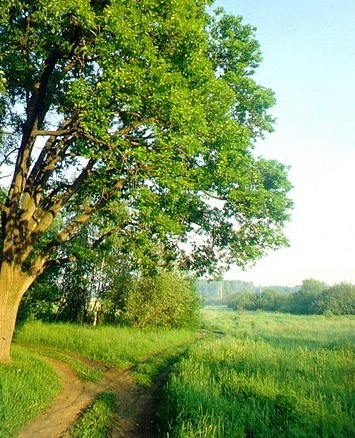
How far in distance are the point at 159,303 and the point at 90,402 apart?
20.1 metres

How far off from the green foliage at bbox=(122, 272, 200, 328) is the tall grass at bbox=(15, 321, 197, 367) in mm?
5316

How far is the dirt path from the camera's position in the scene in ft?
23.7

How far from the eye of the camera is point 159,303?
2892cm

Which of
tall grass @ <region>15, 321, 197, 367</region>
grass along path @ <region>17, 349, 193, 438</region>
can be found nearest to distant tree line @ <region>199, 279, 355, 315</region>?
tall grass @ <region>15, 321, 197, 367</region>

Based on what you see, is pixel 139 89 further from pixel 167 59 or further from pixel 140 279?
pixel 140 279

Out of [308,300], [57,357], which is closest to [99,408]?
[57,357]

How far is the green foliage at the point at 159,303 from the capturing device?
27734 millimetres

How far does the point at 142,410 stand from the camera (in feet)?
29.1

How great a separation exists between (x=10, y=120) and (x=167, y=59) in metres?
8.67

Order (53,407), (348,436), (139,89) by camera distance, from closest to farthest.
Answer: (348,436) → (53,407) → (139,89)

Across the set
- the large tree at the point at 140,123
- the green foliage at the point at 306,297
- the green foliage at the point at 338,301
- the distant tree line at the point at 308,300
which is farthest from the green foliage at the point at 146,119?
the green foliage at the point at 306,297

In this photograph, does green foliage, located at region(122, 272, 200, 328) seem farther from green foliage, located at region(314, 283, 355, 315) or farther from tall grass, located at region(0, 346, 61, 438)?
green foliage, located at region(314, 283, 355, 315)

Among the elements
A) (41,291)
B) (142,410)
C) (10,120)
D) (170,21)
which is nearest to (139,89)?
(170,21)

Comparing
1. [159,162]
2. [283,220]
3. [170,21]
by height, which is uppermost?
[170,21]
